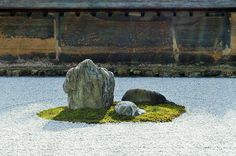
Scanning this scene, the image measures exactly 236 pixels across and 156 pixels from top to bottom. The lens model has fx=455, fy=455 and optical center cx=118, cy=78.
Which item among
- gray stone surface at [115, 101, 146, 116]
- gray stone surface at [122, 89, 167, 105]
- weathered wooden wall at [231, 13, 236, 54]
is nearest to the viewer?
gray stone surface at [115, 101, 146, 116]

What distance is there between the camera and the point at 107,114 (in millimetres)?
10352

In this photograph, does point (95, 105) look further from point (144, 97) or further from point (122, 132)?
point (122, 132)

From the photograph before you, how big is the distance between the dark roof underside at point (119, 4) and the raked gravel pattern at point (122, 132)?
6.20 m

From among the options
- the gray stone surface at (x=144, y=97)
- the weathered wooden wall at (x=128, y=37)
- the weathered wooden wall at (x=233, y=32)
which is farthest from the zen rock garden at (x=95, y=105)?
the weathered wooden wall at (x=233, y=32)

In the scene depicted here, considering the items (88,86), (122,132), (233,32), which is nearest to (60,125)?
(122,132)

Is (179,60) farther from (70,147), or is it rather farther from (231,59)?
(70,147)

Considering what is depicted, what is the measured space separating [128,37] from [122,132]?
36.7 ft

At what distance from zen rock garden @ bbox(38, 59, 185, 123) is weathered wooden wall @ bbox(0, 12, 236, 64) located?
8316 mm

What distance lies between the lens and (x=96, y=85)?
10.7 meters

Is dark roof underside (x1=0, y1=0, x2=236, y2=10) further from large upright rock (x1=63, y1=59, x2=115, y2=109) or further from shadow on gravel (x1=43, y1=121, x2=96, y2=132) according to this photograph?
shadow on gravel (x1=43, y1=121, x2=96, y2=132)

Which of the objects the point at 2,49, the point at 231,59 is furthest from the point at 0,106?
the point at 231,59

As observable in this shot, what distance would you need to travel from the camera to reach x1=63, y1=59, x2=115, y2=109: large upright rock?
423 inches

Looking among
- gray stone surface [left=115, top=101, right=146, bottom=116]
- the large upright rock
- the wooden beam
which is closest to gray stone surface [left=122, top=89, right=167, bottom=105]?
the large upright rock

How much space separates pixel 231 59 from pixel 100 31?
5714 mm
